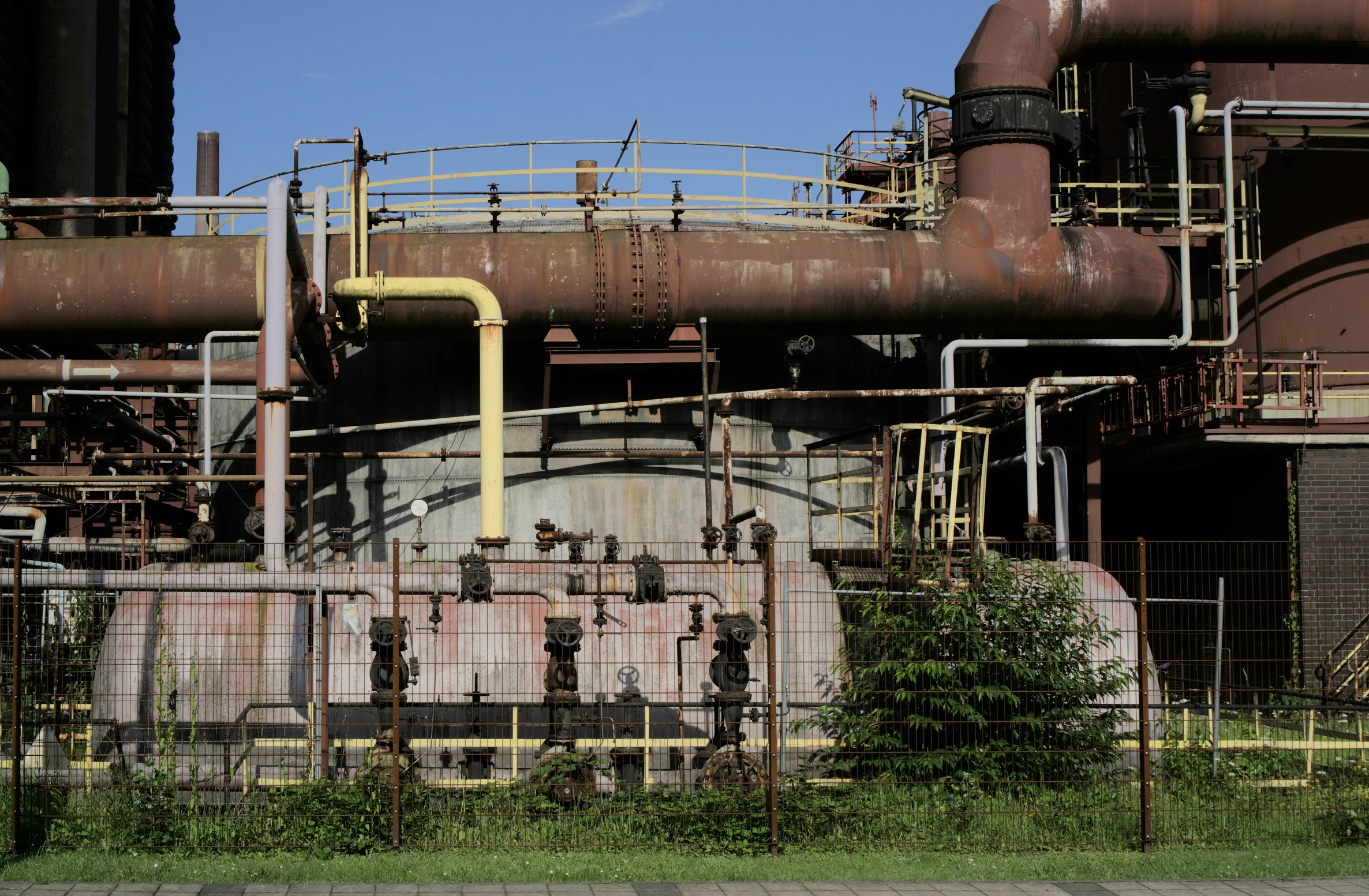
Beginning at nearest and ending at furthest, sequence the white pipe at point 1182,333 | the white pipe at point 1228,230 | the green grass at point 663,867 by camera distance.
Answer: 1. the green grass at point 663,867
2. the white pipe at point 1228,230
3. the white pipe at point 1182,333

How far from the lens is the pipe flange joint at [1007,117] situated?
15.0 m

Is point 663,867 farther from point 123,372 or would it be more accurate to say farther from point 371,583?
point 123,372

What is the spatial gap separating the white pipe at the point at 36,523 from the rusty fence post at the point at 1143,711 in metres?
12.0

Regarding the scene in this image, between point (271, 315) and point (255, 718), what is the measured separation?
3.91 m

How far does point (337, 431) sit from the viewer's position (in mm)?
16094

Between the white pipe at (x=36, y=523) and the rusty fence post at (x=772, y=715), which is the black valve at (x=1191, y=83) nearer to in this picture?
the rusty fence post at (x=772, y=715)

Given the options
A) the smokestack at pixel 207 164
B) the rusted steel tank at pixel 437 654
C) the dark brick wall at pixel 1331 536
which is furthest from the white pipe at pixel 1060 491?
the smokestack at pixel 207 164

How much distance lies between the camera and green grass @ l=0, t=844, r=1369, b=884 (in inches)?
295

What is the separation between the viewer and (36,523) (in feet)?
48.8

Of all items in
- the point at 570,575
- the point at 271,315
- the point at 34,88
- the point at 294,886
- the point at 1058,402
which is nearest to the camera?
the point at 294,886

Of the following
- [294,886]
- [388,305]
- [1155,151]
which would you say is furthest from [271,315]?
[1155,151]

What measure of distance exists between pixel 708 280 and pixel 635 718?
238 inches

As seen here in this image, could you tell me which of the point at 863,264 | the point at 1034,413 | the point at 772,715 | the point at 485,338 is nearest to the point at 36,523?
the point at 485,338

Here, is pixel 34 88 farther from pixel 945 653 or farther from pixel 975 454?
pixel 945 653
